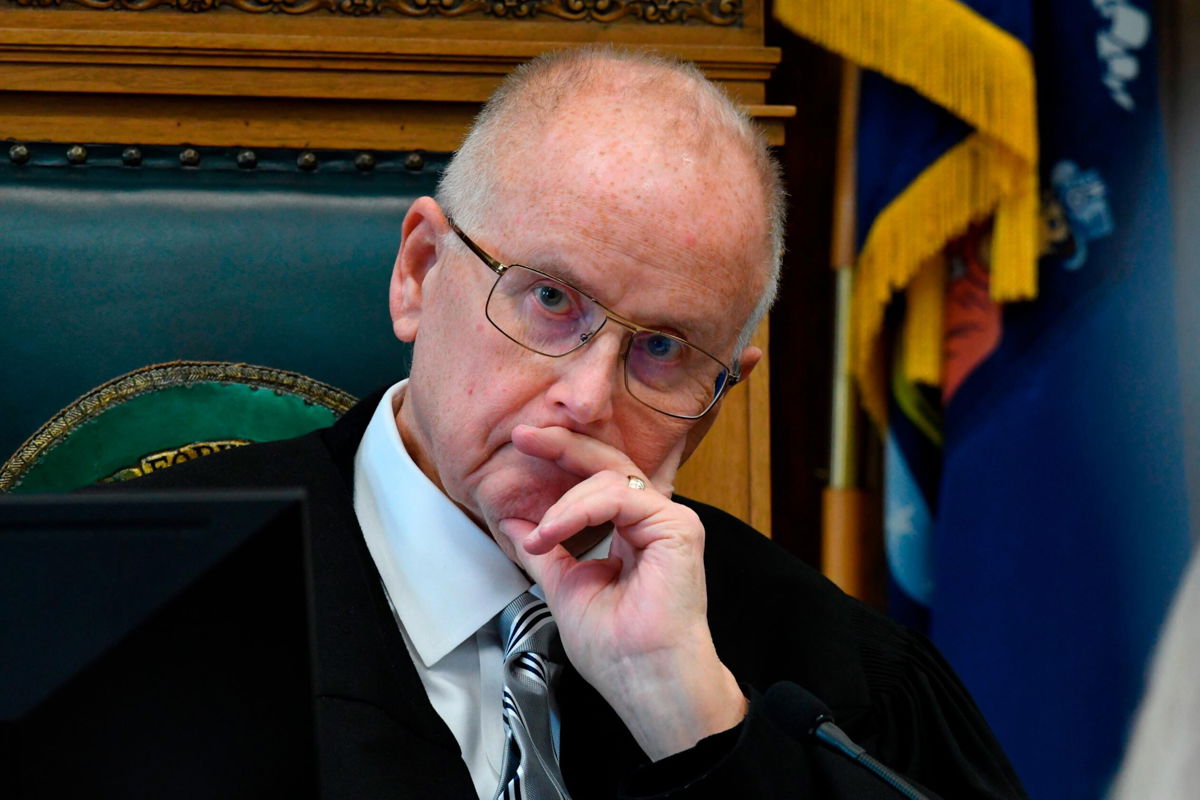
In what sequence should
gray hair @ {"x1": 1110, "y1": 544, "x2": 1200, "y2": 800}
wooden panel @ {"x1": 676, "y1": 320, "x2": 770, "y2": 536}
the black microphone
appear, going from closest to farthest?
gray hair @ {"x1": 1110, "y1": 544, "x2": 1200, "y2": 800} → the black microphone → wooden panel @ {"x1": 676, "y1": 320, "x2": 770, "y2": 536}

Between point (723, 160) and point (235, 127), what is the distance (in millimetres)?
616

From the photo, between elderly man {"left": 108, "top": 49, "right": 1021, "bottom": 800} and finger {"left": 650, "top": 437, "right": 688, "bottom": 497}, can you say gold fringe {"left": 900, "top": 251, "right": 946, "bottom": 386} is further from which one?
finger {"left": 650, "top": 437, "right": 688, "bottom": 497}

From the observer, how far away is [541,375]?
125 centimetres

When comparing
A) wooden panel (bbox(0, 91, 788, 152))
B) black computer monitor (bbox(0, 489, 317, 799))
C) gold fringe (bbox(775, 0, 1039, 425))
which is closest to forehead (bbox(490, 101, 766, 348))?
wooden panel (bbox(0, 91, 788, 152))

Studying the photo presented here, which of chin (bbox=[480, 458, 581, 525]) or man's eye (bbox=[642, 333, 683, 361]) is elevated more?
man's eye (bbox=[642, 333, 683, 361])

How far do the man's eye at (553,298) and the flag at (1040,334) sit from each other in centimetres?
92

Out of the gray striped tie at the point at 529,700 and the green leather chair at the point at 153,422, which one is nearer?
the gray striped tie at the point at 529,700

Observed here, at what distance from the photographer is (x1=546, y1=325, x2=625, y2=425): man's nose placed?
1.22 meters

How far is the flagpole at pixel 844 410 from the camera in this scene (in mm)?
2162

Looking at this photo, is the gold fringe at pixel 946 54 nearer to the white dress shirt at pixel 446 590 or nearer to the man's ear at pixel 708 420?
the man's ear at pixel 708 420

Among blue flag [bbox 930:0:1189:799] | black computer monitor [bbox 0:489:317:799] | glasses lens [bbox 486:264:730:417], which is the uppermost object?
black computer monitor [bbox 0:489:317:799]

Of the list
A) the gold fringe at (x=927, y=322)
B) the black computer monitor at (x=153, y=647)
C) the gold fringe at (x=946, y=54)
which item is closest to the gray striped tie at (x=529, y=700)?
the black computer monitor at (x=153, y=647)

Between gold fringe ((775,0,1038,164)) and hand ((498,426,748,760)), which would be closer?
hand ((498,426,748,760))

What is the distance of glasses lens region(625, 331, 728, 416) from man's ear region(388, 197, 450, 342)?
24 cm
